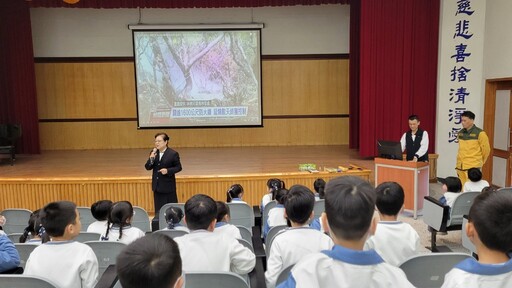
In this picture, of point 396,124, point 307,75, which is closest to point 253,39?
point 307,75

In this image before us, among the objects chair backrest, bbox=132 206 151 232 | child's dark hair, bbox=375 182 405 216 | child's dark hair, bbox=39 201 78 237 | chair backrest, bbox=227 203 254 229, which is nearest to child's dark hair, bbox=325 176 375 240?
child's dark hair, bbox=375 182 405 216

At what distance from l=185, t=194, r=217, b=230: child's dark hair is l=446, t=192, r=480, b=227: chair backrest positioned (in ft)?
8.74

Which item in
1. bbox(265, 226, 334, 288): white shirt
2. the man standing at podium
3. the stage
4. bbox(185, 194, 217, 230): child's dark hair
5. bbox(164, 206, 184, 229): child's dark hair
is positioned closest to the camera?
bbox(265, 226, 334, 288): white shirt

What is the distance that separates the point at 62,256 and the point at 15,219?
2292 millimetres

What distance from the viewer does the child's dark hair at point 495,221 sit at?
48.7 inches

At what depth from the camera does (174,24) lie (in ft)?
32.1

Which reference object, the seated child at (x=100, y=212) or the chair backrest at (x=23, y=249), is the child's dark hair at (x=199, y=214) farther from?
the seated child at (x=100, y=212)

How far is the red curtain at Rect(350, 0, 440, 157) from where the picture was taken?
7.58 meters

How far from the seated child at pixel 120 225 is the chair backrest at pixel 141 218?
99cm

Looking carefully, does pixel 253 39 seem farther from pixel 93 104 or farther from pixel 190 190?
pixel 190 190

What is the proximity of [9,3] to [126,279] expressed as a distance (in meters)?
10.3

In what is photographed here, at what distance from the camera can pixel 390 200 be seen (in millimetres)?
2135

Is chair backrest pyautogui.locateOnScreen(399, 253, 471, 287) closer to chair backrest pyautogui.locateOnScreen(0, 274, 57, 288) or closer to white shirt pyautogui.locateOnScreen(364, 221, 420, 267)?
white shirt pyautogui.locateOnScreen(364, 221, 420, 267)

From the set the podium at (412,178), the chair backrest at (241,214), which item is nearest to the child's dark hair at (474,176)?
the podium at (412,178)
